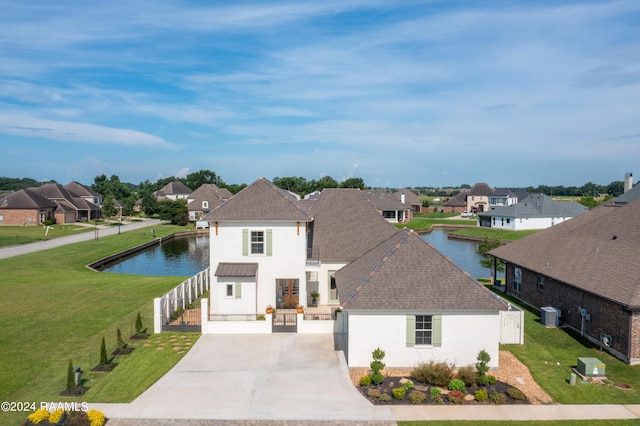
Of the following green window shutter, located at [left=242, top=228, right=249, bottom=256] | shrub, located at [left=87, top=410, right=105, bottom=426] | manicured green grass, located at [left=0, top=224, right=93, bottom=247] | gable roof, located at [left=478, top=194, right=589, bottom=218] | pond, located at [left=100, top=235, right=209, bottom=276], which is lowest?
pond, located at [left=100, top=235, right=209, bottom=276]

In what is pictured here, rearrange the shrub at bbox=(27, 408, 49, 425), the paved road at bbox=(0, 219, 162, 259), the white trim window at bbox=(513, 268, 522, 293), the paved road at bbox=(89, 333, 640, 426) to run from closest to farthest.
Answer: the shrub at bbox=(27, 408, 49, 425) < the paved road at bbox=(89, 333, 640, 426) < the white trim window at bbox=(513, 268, 522, 293) < the paved road at bbox=(0, 219, 162, 259)

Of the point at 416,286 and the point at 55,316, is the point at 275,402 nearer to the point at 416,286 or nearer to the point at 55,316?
the point at 416,286

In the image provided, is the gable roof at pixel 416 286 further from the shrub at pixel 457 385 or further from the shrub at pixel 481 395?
the shrub at pixel 481 395

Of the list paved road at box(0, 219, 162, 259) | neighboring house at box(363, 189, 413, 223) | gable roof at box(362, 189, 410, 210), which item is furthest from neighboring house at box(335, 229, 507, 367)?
neighboring house at box(363, 189, 413, 223)

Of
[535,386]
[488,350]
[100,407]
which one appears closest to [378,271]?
[488,350]

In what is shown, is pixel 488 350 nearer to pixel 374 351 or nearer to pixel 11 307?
pixel 374 351

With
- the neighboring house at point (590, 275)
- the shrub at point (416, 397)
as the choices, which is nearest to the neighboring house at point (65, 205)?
the neighboring house at point (590, 275)

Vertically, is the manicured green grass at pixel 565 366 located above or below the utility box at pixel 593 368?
below

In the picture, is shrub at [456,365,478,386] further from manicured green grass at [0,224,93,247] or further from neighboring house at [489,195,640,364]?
manicured green grass at [0,224,93,247]
